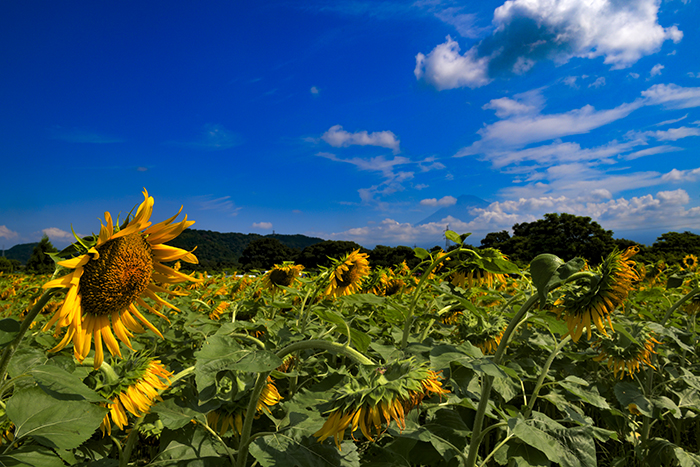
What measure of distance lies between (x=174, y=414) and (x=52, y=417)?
43 cm

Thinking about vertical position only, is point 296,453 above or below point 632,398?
above

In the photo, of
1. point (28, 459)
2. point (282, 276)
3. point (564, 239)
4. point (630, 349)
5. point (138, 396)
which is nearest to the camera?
point (28, 459)

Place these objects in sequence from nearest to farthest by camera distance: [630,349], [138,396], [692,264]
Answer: [138,396] → [630,349] → [692,264]

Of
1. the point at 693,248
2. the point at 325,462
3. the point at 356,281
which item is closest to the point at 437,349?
the point at 325,462

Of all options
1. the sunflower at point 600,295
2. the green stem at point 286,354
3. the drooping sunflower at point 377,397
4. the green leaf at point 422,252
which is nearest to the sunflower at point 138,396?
the green stem at point 286,354

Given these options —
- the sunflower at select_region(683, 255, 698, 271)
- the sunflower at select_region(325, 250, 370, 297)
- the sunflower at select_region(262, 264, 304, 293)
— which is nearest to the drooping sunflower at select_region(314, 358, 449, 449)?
the sunflower at select_region(325, 250, 370, 297)

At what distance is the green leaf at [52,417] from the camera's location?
3.73 feet

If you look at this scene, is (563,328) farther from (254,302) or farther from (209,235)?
(209,235)

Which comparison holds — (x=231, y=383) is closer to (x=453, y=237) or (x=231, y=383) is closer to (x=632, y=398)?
(x=453, y=237)

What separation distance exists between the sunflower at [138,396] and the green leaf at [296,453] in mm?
474

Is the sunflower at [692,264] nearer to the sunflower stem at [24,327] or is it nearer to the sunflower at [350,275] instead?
the sunflower at [350,275]

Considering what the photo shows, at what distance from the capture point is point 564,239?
28.0 meters

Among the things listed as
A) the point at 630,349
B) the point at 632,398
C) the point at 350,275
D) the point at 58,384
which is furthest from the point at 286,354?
the point at 632,398

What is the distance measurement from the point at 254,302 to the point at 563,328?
261 cm
